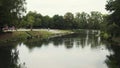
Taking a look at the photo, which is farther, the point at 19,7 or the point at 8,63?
the point at 19,7

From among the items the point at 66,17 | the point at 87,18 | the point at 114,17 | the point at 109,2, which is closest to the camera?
the point at 114,17

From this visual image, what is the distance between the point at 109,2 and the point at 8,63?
40198 millimetres

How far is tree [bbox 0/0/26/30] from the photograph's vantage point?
188ft

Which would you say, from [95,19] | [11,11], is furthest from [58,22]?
[11,11]

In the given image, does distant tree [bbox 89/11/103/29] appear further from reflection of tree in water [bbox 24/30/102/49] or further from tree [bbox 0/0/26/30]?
tree [bbox 0/0/26/30]

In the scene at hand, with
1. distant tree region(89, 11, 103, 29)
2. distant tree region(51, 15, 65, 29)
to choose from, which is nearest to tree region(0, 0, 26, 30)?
distant tree region(51, 15, 65, 29)

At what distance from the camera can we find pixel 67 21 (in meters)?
154

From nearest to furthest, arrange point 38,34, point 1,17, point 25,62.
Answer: point 25,62
point 1,17
point 38,34

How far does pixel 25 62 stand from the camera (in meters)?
34.4

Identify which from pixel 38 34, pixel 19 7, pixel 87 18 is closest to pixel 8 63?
pixel 19 7

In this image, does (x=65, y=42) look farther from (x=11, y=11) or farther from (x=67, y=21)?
(x=67, y=21)

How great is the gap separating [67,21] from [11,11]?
92.9 metres

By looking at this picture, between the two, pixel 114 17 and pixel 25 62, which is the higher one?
pixel 114 17

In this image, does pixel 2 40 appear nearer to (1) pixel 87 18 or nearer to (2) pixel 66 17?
(2) pixel 66 17
